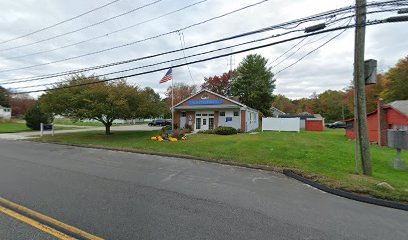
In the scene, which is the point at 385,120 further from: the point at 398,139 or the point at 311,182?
the point at 311,182

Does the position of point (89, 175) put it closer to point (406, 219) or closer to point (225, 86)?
point (406, 219)

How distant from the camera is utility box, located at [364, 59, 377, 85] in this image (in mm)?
8016

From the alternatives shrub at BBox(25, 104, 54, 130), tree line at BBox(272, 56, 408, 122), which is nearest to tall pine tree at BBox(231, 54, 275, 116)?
tree line at BBox(272, 56, 408, 122)

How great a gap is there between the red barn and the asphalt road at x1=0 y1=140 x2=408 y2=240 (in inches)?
630

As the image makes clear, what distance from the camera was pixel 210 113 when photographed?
1086 inches

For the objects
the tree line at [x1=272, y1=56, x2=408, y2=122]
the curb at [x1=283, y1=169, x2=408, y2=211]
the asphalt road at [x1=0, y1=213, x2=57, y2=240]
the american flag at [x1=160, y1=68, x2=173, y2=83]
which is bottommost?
the curb at [x1=283, y1=169, x2=408, y2=211]

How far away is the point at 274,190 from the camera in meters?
6.62

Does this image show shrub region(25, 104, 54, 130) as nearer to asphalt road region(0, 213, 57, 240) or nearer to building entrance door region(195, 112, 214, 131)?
building entrance door region(195, 112, 214, 131)

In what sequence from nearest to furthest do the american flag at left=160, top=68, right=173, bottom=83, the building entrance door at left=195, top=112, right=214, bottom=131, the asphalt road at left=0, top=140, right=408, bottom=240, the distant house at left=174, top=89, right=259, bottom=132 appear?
the asphalt road at left=0, top=140, right=408, bottom=240
the american flag at left=160, top=68, right=173, bottom=83
the distant house at left=174, top=89, right=259, bottom=132
the building entrance door at left=195, top=112, right=214, bottom=131

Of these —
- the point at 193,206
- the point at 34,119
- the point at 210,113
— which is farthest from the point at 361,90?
the point at 34,119

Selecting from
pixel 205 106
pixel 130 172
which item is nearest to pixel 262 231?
pixel 130 172

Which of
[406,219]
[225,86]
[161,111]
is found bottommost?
[406,219]

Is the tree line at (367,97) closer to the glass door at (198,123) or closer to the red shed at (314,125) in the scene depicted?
the red shed at (314,125)

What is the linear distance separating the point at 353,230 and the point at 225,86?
55.4 m
